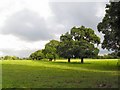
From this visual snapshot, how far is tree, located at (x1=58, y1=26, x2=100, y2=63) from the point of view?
7894 cm

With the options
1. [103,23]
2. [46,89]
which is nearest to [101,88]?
[46,89]

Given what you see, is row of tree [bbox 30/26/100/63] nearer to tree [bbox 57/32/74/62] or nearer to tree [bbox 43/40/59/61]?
tree [bbox 57/32/74/62]

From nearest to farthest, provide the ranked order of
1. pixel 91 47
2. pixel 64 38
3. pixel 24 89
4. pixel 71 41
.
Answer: pixel 24 89 < pixel 91 47 < pixel 71 41 < pixel 64 38

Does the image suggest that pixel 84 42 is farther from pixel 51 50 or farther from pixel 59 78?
pixel 59 78

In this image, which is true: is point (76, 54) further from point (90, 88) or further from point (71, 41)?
point (90, 88)

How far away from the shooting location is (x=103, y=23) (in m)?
54.6

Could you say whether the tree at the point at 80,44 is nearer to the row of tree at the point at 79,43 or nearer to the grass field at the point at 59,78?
the row of tree at the point at 79,43

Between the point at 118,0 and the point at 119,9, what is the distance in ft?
3.11

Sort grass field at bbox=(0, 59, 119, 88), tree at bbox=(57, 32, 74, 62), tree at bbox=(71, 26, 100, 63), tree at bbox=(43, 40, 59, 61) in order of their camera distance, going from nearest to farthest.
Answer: grass field at bbox=(0, 59, 119, 88)
tree at bbox=(71, 26, 100, 63)
tree at bbox=(57, 32, 74, 62)
tree at bbox=(43, 40, 59, 61)

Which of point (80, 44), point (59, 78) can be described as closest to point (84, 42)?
point (80, 44)

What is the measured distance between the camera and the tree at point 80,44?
259 feet

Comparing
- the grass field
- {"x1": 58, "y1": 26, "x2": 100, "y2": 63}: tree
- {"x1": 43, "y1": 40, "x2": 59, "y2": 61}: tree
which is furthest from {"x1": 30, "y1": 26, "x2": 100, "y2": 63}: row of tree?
the grass field

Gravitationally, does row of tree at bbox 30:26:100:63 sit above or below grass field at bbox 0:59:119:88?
above

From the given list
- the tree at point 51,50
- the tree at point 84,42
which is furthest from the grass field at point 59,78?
the tree at point 51,50
